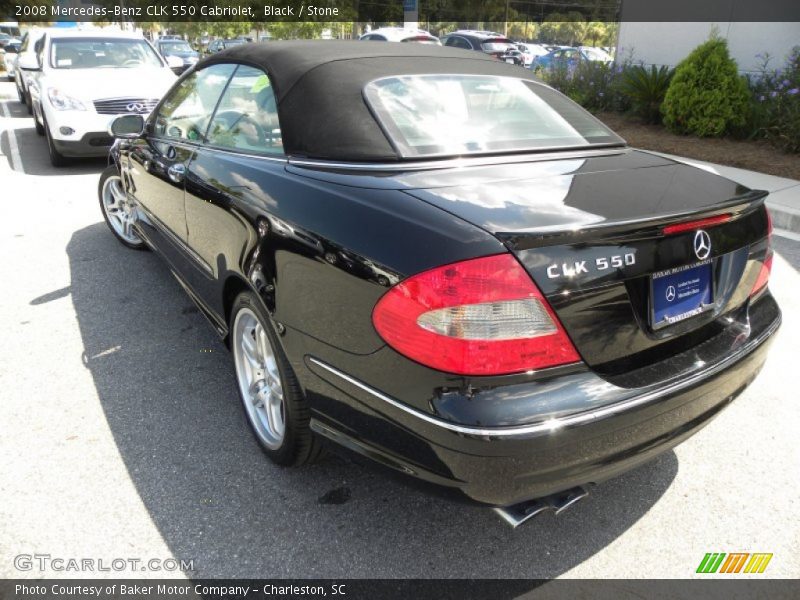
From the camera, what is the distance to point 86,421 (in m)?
2.91

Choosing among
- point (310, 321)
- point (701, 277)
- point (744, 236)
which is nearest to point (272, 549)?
point (310, 321)

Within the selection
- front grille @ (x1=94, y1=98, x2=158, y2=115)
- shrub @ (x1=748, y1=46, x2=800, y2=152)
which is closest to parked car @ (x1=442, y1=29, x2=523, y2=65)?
shrub @ (x1=748, y1=46, x2=800, y2=152)

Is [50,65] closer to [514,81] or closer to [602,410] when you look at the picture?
[514,81]

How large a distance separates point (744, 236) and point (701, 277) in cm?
31

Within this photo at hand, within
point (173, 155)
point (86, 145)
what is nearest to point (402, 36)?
point (86, 145)

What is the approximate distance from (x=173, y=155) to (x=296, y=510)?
2153mm

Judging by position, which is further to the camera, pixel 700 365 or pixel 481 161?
pixel 481 161

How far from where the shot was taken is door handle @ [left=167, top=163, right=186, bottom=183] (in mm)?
3264

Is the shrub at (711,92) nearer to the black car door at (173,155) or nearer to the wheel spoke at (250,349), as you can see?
the black car door at (173,155)

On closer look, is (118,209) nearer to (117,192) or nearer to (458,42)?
(117,192)

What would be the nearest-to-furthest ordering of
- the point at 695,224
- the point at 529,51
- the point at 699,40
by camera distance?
the point at 695,224, the point at 699,40, the point at 529,51

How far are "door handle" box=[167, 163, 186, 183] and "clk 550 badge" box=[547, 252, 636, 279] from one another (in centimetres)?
227

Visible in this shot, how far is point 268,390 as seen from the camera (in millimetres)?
2643

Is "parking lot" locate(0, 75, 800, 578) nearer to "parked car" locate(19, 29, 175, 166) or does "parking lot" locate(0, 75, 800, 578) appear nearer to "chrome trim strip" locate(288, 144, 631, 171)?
"chrome trim strip" locate(288, 144, 631, 171)
